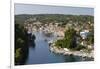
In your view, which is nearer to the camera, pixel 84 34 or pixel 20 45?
pixel 20 45

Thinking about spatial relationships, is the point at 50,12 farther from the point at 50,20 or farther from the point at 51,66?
the point at 51,66

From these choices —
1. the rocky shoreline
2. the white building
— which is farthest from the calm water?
the white building

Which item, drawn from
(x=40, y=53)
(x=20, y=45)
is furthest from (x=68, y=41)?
(x=20, y=45)

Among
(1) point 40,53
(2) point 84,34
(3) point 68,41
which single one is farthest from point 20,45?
(2) point 84,34

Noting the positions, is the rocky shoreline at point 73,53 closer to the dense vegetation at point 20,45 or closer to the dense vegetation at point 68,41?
the dense vegetation at point 68,41

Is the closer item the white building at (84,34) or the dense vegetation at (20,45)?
the dense vegetation at (20,45)

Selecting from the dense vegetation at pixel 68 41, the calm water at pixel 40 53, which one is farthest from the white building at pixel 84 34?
the calm water at pixel 40 53

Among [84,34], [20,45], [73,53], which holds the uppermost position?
[84,34]

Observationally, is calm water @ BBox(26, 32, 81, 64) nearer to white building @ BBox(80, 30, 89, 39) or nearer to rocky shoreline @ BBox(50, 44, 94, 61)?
rocky shoreline @ BBox(50, 44, 94, 61)

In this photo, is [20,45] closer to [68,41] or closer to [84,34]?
[68,41]

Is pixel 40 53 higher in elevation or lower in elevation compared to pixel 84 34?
lower

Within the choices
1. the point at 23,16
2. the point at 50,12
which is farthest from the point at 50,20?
the point at 23,16
